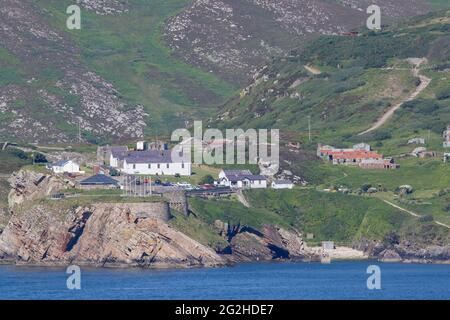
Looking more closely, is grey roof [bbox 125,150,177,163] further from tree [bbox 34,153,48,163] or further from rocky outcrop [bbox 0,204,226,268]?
rocky outcrop [bbox 0,204,226,268]

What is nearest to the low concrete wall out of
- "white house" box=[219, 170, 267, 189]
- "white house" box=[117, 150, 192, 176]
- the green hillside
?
"white house" box=[117, 150, 192, 176]

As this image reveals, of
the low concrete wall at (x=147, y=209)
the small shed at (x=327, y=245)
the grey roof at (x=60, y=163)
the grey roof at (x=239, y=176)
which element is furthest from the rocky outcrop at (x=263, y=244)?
the grey roof at (x=60, y=163)

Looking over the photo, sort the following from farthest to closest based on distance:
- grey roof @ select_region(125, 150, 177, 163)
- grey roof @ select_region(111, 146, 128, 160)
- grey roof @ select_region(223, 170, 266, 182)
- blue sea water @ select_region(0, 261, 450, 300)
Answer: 1. grey roof @ select_region(111, 146, 128, 160)
2. grey roof @ select_region(223, 170, 266, 182)
3. grey roof @ select_region(125, 150, 177, 163)
4. blue sea water @ select_region(0, 261, 450, 300)

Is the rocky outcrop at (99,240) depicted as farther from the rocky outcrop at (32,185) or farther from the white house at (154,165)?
the white house at (154,165)

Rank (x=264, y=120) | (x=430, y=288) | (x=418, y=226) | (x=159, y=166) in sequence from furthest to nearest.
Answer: (x=264, y=120) < (x=159, y=166) < (x=418, y=226) < (x=430, y=288)

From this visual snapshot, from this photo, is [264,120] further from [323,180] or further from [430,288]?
[430,288]
